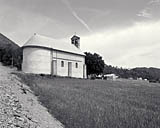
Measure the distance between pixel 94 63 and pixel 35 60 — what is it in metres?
24.6

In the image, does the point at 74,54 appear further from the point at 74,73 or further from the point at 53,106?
the point at 53,106

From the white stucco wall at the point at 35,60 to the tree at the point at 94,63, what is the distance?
21080 mm

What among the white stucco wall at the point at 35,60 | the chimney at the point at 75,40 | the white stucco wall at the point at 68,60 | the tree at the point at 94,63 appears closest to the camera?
the white stucco wall at the point at 35,60

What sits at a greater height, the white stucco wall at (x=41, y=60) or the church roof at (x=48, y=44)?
the church roof at (x=48, y=44)

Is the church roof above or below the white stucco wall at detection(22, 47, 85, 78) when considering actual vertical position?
above

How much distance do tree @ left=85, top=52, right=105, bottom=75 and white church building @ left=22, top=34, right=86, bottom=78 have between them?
657 cm

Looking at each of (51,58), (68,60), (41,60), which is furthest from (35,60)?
(68,60)

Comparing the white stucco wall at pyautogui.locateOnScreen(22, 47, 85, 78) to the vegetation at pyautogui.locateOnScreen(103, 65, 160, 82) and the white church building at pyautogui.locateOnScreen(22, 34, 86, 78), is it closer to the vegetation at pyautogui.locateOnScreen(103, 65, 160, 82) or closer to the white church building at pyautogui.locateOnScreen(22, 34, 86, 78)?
the white church building at pyautogui.locateOnScreen(22, 34, 86, 78)

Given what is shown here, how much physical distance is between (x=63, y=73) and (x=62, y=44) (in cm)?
858

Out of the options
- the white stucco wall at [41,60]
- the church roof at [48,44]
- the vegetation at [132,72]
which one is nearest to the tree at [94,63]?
the church roof at [48,44]

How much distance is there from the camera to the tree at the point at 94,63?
61688 millimetres

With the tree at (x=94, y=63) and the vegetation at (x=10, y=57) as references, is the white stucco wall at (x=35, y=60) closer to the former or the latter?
the vegetation at (x=10, y=57)

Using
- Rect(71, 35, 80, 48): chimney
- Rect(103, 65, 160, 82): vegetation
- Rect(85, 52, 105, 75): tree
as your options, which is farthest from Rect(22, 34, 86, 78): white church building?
Rect(103, 65, 160, 82): vegetation

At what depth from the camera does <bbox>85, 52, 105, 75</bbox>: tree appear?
61.7m
